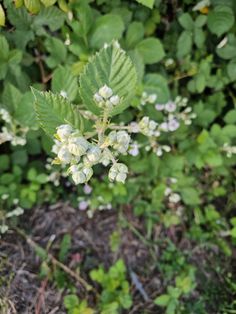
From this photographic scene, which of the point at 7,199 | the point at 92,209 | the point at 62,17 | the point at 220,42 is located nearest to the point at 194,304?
the point at 92,209

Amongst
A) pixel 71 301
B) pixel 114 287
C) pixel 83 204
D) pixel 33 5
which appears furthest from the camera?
pixel 83 204

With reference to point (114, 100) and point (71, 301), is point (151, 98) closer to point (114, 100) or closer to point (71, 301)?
point (114, 100)

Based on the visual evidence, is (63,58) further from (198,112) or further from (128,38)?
(198,112)

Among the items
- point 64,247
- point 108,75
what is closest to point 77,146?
point 108,75

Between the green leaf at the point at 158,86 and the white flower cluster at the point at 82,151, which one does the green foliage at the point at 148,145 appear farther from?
the white flower cluster at the point at 82,151

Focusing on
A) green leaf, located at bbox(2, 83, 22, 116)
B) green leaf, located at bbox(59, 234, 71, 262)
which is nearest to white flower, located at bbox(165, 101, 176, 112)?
green leaf, located at bbox(2, 83, 22, 116)

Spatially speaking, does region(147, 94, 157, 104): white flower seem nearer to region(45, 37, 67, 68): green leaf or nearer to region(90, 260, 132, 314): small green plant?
region(45, 37, 67, 68): green leaf
